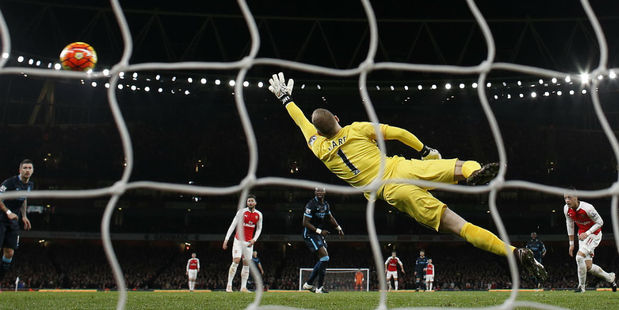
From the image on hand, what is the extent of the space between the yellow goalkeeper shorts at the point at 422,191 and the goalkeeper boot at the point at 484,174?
0.30m

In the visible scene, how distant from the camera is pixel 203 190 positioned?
284 centimetres

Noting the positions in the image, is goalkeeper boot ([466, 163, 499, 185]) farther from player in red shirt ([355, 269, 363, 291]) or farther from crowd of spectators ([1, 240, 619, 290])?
crowd of spectators ([1, 240, 619, 290])

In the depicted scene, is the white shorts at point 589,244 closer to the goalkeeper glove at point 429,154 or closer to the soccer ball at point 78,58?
the goalkeeper glove at point 429,154

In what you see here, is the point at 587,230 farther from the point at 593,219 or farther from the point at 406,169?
the point at 406,169

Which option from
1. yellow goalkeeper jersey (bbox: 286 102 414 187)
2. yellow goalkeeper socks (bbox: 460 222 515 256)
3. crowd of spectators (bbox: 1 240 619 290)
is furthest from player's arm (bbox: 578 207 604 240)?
crowd of spectators (bbox: 1 240 619 290)

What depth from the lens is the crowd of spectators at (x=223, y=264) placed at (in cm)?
2675

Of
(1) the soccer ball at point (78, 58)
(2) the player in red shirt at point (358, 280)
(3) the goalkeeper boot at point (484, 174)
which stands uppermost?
(1) the soccer ball at point (78, 58)

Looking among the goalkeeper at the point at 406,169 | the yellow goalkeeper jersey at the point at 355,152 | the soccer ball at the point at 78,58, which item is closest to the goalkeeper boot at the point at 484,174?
the goalkeeper at the point at 406,169

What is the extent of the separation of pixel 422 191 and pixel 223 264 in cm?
2601

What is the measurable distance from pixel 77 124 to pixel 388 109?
57.8ft

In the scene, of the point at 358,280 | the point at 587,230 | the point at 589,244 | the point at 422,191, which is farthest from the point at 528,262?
the point at 358,280

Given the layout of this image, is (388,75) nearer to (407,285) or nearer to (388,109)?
(388,109)

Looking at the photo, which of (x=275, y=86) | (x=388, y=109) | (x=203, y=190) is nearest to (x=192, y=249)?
(x=388, y=109)

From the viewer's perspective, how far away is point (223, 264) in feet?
96.9
